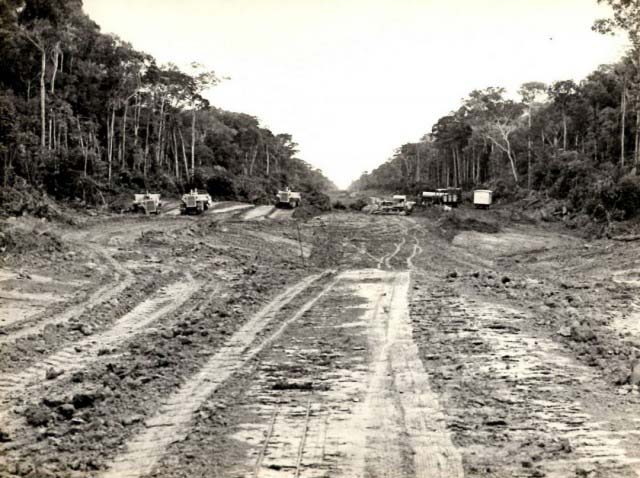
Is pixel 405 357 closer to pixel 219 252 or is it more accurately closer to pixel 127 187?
pixel 219 252

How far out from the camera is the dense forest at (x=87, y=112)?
3656cm

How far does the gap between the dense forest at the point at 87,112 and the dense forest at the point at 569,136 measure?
26.4 meters

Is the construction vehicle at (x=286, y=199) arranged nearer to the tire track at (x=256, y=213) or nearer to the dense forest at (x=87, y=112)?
the tire track at (x=256, y=213)

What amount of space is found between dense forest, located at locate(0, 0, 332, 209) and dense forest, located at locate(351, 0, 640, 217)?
26.4 meters

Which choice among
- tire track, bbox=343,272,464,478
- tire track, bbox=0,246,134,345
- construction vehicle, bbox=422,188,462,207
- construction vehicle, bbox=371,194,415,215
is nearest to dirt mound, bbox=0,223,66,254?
tire track, bbox=0,246,134,345

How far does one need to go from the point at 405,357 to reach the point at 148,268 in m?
11.9

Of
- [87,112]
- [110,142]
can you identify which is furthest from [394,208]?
[87,112]

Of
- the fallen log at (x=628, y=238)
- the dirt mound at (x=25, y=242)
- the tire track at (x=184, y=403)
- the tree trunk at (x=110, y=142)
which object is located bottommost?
the tire track at (x=184, y=403)

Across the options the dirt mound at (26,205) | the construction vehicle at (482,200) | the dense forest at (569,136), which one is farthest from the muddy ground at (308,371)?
the construction vehicle at (482,200)

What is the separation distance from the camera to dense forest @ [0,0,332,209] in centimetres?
3656

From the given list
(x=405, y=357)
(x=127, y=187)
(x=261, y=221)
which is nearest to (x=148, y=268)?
(x=405, y=357)

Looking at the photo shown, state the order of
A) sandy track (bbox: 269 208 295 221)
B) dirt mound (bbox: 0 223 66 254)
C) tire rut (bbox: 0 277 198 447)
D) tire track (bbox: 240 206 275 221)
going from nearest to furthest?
tire rut (bbox: 0 277 198 447), dirt mound (bbox: 0 223 66 254), tire track (bbox: 240 206 275 221), sandy track (bbox: 269 208 295 221)

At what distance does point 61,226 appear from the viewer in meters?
30.6

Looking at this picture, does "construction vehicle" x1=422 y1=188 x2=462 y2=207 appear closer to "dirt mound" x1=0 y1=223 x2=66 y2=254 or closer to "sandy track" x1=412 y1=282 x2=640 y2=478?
"dirt mound" x1=0 y1=223 x2=66 y2=254
